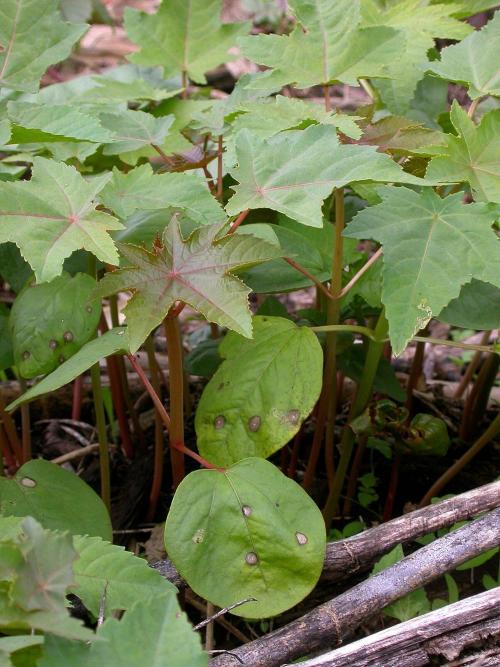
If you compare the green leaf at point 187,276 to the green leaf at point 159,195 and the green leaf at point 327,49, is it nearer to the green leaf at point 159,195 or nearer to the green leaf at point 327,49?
the green leaf at point 159,195

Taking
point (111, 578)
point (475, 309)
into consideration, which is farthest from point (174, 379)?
point (475, 309)

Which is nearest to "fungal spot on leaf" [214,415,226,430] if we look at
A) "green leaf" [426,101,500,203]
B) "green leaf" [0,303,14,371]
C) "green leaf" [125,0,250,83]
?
"green leaf" [0,303,14,371]

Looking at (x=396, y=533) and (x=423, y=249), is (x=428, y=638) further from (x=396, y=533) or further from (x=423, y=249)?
(x=423, y=249)

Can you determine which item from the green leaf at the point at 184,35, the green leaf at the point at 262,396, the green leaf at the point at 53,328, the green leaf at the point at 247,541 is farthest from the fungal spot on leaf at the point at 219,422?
the green leaf at the point at 184,35

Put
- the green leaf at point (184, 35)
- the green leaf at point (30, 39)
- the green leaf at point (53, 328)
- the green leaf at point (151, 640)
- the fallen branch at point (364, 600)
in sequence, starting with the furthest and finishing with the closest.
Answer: the green leaf at point (184, 35) < the green leaf at point (30, 39) < the green leaf at point (53, 328) < the fallen branch at point (364, 600) < the green leaf at point (151, 640)

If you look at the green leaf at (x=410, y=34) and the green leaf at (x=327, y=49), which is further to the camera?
the green leaf at (x=410, y=34)
